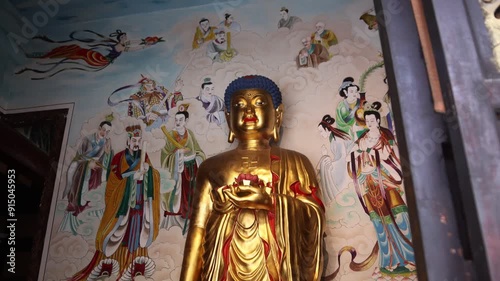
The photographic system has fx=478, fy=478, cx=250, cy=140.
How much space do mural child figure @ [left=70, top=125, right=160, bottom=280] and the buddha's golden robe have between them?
0.51 meters

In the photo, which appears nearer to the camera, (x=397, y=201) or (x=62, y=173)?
(x=397, y=201)

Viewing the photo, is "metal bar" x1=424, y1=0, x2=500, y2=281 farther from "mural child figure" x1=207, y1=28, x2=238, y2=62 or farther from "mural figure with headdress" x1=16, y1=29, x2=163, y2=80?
"mural figure with headdress" x1=16, y1=29, x2=163, y2=80

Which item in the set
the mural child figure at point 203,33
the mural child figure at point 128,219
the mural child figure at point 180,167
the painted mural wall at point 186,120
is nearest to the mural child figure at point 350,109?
the painted mural wall at point 186,120

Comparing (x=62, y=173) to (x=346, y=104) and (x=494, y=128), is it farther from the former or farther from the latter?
(x=494, y=128)

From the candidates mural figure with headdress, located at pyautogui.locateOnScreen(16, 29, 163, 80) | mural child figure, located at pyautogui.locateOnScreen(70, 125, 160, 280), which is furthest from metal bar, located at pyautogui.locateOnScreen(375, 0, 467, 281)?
mural figure with headdress, located at pyautogui.locateOnScreen(16, 29, 163, 80)

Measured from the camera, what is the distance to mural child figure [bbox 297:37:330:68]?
3697mm

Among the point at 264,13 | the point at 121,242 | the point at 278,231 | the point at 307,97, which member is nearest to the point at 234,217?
the point at 278,231

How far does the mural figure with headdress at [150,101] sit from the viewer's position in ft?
12.2

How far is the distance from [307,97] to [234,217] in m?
1.18

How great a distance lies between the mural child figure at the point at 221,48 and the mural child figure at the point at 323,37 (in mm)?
649

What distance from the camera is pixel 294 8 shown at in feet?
13.1

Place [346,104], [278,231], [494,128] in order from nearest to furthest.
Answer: [494,128] → [278,231] → [346,104]

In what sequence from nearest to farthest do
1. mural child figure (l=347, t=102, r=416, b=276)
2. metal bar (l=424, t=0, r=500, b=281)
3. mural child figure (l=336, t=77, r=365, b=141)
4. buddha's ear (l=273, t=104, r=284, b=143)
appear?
metal bar (l=424, t=0, r=500, b=281)
mural child figure (l=347, t=102, r=416, b=276)
buddha's ear (l=273, t=104, r=284, b=143)
mural child figure (l=336, t=77, r=365, b=141)

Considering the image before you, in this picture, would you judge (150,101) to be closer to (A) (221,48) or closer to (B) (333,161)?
(A) (221,48)
